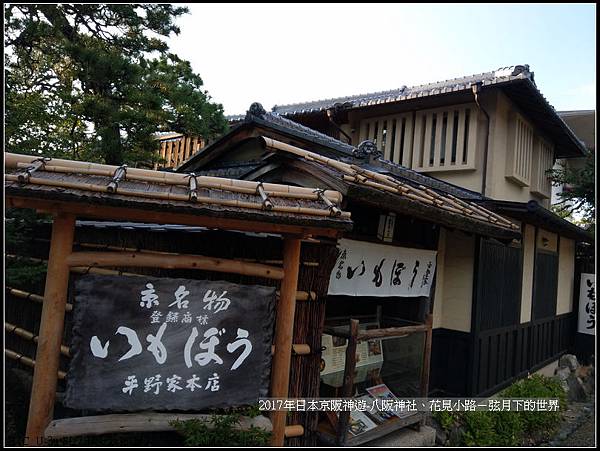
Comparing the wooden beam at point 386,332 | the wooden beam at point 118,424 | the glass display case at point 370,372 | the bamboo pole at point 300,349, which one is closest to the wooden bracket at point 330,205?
the bamboo pole at point 300,349

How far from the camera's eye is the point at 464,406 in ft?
26.1

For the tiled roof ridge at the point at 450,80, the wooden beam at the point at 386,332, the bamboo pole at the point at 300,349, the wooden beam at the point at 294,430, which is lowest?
the wooden beam at the point at 294,430

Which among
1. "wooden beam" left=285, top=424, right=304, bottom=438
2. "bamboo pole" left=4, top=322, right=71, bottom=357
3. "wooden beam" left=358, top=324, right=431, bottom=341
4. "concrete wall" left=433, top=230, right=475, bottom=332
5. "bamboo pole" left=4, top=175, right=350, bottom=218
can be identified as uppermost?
"bamboo pole" left=4, top=175, right=350, bottom=218

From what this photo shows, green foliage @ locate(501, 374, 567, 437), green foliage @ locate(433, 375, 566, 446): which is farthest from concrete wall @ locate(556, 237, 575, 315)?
green foliage @ locate(433, 375, 566, 446)

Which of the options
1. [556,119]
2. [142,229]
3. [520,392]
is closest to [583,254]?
[556,119]

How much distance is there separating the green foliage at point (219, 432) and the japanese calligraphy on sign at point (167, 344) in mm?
175

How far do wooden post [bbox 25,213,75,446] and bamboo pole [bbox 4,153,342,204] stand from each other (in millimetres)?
512

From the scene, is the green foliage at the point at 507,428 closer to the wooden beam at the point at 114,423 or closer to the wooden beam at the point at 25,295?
the wooden beam at the point at 114,423

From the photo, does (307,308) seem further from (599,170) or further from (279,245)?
(599,170)

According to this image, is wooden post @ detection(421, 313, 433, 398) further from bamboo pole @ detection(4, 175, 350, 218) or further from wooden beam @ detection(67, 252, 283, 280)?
bamboo pole @ detection(4, 175, 350, 218)

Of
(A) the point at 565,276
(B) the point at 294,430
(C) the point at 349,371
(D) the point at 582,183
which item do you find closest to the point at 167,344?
(B) the point at 294,430

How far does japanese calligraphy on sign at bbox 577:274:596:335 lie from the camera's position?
14891 mm

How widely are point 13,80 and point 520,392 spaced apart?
1117cm

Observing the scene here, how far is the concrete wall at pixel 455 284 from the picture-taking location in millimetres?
8727
